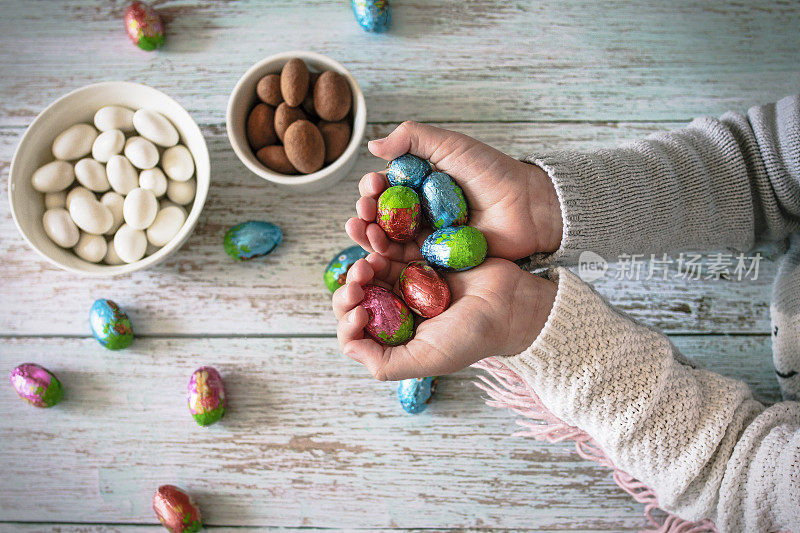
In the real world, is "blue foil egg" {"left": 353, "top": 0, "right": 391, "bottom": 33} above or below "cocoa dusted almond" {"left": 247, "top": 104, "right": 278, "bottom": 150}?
above

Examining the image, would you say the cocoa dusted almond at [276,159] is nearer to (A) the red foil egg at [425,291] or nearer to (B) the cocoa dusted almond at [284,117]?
(B) the cocoa dusted almond at [284,117]

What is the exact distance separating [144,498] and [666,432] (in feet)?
2.75

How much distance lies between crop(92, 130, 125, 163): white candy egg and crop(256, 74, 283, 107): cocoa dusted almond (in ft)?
0.78

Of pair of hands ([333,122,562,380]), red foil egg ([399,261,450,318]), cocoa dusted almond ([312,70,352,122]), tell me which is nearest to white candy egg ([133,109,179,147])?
cocoa dusted almond ([312,70,352,122])

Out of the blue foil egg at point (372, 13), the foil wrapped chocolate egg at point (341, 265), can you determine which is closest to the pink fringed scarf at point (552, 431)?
the foil wrapped chocolate egg at point (341, 265)

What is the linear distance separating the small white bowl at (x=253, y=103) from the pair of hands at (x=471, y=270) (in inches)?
4.9

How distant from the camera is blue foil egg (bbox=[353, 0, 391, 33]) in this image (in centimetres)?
104

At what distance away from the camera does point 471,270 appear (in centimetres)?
84

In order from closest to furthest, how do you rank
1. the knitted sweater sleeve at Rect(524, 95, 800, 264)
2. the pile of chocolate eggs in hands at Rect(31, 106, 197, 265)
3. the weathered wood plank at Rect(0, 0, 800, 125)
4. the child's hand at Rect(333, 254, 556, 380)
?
1. the child's hand at Rect(333, 254, 556, 380)
2. the knitted sweater sleeve at Rect(524, 95, 800, 264)
3. the pile of chocolate eggs in hands at Rect(31, 106, 197, 265)
4. the weathered wood plank at Rect(0, 0, 800, 125)

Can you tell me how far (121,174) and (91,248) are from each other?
5.0 inches

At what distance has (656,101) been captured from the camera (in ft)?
3.56

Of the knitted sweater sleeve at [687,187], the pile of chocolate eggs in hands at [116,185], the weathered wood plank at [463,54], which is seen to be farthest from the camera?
the weathered wood plank at [463,54]

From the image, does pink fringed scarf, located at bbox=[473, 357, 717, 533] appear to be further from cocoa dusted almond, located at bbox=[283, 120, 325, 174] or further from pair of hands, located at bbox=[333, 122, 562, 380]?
cocoa dusted almond, located at bbox=[283, 120, 325, 174]

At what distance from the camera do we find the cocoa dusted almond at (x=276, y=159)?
977mm
